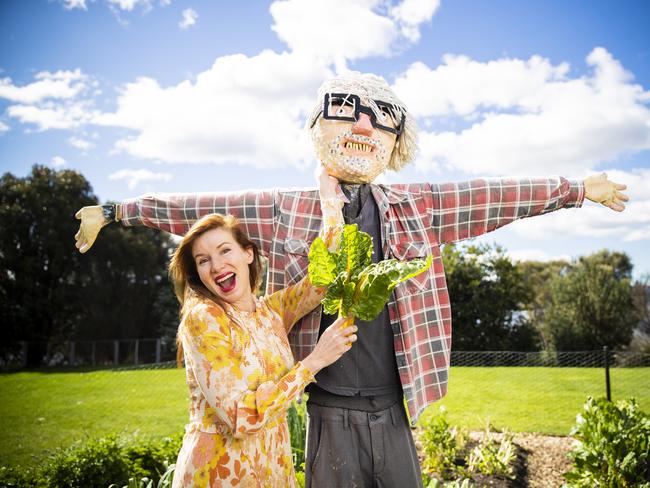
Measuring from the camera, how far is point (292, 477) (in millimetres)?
2113

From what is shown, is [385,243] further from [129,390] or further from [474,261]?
[474,261]

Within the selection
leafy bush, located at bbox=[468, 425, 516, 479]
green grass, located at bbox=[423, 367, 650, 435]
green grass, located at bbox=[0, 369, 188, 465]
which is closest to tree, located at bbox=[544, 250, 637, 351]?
green grass, located at bbox=[423, 367, 650, 435]

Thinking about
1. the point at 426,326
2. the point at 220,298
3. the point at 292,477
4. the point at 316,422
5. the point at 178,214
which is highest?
the point at 178,214

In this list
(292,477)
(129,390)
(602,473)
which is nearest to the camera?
(292,477)

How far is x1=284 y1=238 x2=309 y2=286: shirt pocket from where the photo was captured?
8.26 feet

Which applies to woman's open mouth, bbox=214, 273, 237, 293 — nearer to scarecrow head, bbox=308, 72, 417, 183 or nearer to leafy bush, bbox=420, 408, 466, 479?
scarecrow head, bbox=308, 72, 417, 183

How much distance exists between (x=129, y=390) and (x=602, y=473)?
9.52 m

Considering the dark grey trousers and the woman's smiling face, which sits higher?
the woman's smiling face

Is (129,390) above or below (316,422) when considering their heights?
below

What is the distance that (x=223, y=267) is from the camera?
212cm

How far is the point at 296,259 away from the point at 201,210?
22.5 inches

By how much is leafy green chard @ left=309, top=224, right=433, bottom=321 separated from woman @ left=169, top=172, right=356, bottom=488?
Answer: 11 cm

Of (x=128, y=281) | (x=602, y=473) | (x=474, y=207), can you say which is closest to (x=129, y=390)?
(x=602, y=473)

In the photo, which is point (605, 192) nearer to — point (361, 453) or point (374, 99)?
point (374, 99)
